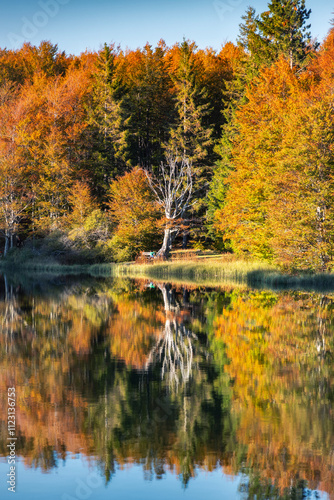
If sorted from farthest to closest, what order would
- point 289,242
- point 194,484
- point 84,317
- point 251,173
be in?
1. point 251,173
2. point 289,242
3. point 84,317
4. point 194,484

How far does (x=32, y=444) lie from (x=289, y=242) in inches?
790

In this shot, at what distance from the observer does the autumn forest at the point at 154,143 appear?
29.9 metres

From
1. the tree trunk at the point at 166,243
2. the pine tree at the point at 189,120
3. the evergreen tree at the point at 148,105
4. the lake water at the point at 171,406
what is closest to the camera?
the lake water at the point at 171,406

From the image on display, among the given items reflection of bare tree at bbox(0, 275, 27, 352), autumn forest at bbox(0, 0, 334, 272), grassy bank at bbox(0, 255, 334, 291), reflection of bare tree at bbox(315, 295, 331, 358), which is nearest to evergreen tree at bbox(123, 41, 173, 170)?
autumn forest at bbox(0, 0, 334, 272)

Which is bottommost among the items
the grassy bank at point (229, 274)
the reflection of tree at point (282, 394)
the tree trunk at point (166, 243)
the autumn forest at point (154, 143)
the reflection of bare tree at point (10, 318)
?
the reflection of tree at point (282, 394)

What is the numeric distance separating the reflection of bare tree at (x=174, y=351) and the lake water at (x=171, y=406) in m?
0.03

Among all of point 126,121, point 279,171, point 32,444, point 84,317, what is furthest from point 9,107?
point 32,444

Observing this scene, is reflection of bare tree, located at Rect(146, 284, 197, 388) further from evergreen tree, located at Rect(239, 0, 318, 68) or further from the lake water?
evergreen tree, located at Rect(239, 0, 318, 68)

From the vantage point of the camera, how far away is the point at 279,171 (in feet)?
84.5

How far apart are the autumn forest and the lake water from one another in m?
14.0

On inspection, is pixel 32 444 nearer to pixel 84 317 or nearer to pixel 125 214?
pixel 84 317

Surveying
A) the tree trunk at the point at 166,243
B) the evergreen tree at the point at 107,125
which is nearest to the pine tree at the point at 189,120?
the evergreen tree at the point at 107,125

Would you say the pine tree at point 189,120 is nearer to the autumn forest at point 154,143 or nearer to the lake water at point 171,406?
the autumn forest at point 154,143

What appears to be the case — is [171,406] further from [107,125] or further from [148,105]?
[148,105]
